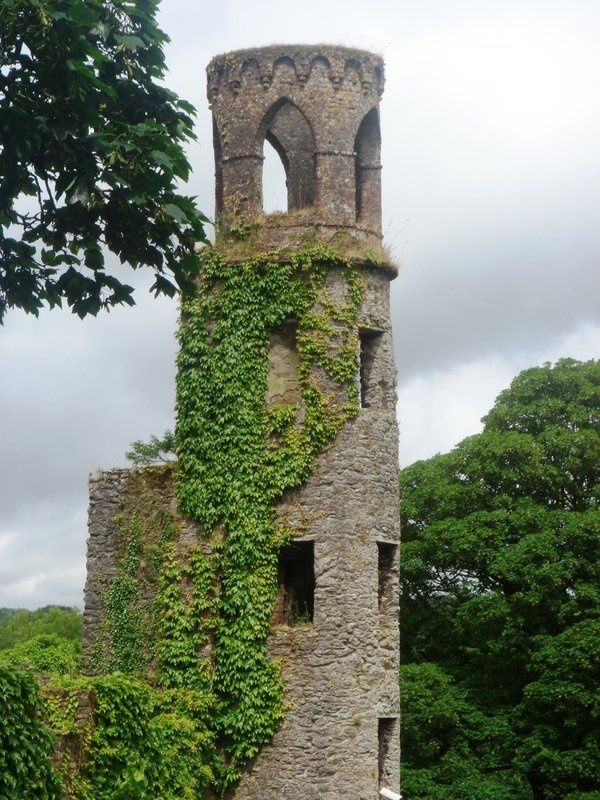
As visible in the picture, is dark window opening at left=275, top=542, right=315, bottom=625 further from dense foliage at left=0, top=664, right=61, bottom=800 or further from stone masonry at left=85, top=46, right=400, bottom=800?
dense foliage at left=0, top=664, right=61, bottom=800

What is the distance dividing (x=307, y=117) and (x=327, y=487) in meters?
6.28

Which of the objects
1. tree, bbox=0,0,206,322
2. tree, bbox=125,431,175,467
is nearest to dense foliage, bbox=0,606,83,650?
tree, bbox=125,431,175,467

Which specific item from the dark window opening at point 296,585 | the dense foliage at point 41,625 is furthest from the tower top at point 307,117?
the dense foliage at point 41,625

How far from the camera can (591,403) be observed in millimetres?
35156

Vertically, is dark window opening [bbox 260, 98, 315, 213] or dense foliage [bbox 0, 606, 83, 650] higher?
dark window opening [bbox 260, 98, 315, 213]

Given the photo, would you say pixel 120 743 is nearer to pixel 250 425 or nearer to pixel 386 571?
pixel 250 425

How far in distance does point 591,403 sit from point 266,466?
49.7 ft

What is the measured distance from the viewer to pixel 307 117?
23.8m

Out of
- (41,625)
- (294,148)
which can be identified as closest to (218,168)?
(294,148)

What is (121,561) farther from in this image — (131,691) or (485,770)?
(485,770)

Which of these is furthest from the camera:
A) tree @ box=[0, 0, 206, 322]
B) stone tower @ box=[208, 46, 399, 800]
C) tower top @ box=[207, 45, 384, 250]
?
tower top @ box=[207, 45, 384, 250]

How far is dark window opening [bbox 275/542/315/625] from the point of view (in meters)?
21.9

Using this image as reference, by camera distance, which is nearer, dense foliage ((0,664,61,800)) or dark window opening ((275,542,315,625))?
dense foliage ((0,664,61,800))

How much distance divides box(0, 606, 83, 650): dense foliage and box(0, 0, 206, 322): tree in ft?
141
